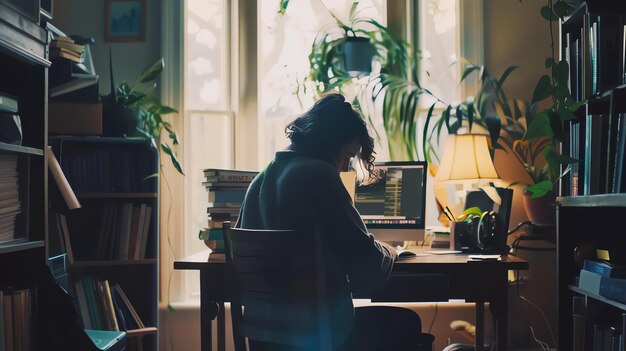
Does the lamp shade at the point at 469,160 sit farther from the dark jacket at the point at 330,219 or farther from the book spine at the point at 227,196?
the dark jacket at the point at 330,219

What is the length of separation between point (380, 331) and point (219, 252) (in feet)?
2.67

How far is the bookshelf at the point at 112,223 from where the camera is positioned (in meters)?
3.19

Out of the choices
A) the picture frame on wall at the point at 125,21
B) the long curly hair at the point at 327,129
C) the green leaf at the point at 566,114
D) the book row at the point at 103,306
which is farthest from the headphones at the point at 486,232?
the picture frame on wall at the point at 125,21

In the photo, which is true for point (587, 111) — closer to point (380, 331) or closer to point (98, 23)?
point (380, 331)

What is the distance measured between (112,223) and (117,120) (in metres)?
0.48

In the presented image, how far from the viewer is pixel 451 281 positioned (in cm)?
251

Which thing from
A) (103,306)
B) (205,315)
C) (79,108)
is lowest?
(103,306)

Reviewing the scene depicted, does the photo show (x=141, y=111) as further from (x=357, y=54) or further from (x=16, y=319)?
(x=16, y=319)

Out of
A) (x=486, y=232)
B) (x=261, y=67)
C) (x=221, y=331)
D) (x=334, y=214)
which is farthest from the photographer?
(x=261, y=67)

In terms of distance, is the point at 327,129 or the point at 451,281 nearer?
the point at 327,129

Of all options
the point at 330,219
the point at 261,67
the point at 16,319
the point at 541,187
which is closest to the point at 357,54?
the point at 261,67

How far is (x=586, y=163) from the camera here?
244cm

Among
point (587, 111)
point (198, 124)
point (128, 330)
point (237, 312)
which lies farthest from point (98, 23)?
point (587, 111)

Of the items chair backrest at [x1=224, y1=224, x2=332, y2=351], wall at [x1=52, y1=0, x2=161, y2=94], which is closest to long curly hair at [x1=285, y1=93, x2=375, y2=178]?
chair backrest at [x1=224, y1=224, x2=332, y2=351]
